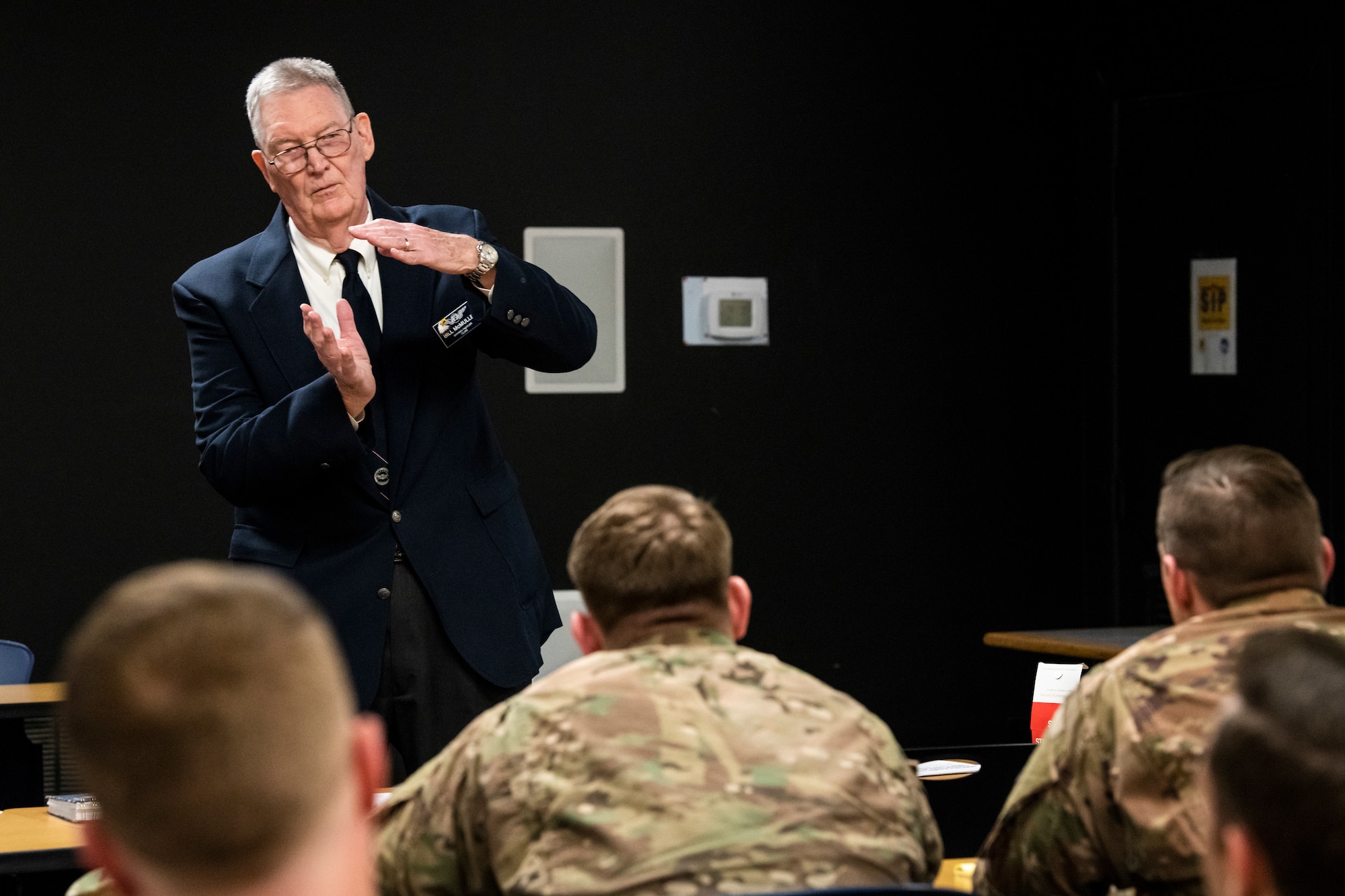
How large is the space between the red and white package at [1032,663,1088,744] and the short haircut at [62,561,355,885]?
188 cm

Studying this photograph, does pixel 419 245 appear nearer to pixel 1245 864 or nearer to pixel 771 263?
pixel 1245 864

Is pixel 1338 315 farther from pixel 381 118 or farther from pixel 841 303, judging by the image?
pixel 381 118

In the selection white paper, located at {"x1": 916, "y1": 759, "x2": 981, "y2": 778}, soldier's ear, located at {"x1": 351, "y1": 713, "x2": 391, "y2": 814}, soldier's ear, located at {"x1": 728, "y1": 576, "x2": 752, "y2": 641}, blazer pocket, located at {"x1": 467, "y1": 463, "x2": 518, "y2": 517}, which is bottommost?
white paper, located at {"x1": 916, "y1": 759, "x2": 981, "y2": 778}

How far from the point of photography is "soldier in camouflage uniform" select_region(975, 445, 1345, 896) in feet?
5.81

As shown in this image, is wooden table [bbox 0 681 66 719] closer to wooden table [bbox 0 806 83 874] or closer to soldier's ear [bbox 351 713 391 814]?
wooden table [bbox 0 806 83 874]

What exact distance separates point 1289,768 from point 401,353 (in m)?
2.13

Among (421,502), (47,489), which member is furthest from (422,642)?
(47,489)

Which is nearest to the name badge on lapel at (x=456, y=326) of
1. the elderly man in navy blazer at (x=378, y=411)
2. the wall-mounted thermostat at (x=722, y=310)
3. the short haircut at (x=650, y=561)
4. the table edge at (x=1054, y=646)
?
the elderly man in navy blazer at (x=378, y=411)

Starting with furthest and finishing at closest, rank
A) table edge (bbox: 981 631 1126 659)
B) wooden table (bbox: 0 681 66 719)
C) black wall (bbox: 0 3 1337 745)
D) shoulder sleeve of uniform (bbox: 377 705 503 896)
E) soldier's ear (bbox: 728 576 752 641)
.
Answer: black wall (bbox: 0 3 1337 745) → table edge (bbox: 981 631 1126 659) → wooden table (bbox: 0 681 66 719) → soldier's ear (bbox: 728 576 752 641) → shoulder sleeve of uniform (bbox: 377 705 503 896)

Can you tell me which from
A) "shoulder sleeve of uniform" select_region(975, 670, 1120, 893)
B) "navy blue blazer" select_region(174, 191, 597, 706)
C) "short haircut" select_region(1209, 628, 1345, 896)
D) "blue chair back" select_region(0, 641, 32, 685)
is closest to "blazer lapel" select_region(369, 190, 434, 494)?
"navy blue blazer" select_region(174, 191, 597, 706)

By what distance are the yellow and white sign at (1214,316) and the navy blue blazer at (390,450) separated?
3.45 metres

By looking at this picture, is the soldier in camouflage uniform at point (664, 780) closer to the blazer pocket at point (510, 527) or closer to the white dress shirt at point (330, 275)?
the blazer pocket at point (510, 527)

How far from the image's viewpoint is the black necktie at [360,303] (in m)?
2.96

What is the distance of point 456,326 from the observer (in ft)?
9.48
